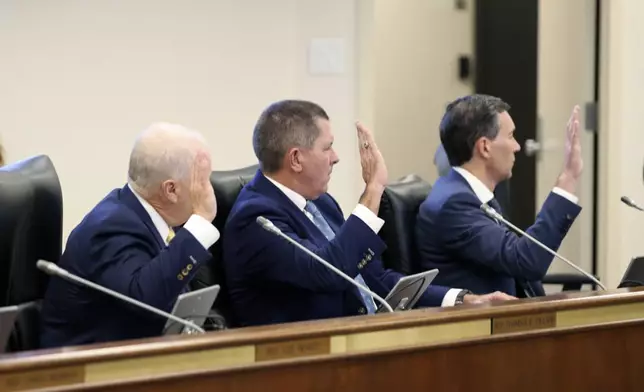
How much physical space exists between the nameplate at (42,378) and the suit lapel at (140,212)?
0.72 metres

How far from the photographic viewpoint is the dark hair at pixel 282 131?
8.54 feet

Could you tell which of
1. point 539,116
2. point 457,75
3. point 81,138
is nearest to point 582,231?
point 539,116

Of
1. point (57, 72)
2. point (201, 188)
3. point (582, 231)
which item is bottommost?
point (582, 231)

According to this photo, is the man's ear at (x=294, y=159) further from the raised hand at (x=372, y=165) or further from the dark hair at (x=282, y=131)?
the raised hand at (x=372, y=165)

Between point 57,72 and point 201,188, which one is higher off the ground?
point 57,72

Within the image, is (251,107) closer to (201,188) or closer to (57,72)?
(57,72)

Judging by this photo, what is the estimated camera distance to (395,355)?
1.91 m

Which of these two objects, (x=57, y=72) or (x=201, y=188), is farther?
(x=57, y=72)

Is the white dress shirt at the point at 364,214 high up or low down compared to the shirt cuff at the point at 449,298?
up

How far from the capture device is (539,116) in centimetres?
487

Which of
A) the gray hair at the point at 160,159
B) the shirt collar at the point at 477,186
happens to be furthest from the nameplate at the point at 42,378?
the shirt collar at the point at 477,186

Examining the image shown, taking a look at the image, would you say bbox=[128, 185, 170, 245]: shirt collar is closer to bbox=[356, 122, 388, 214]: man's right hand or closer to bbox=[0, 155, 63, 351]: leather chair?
bbox=[0, 155, 63, 351]: leather chair

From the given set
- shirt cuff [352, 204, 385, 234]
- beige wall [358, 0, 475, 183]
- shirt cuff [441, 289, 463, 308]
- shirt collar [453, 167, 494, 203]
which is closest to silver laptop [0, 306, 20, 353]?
shirt cuff [352, 204, 385, 234]

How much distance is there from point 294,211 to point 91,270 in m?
0.55
